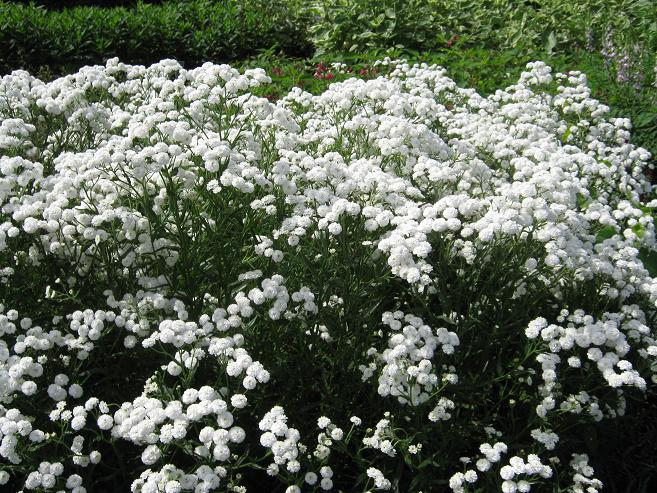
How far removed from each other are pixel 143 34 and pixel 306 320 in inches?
307

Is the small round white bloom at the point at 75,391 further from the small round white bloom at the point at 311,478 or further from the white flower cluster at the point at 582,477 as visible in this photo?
the white flower cluster at the point at 582,477

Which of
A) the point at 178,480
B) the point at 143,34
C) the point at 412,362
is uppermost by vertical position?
the point at 412,362

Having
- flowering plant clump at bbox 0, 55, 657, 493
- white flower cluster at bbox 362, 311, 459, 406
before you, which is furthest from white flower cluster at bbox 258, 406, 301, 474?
white flower cluster at bbox 362, 311, 459, 406

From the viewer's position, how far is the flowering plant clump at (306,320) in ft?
9.73

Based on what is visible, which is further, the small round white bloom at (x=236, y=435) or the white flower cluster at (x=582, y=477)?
the white flower cluster at (x=582, y=477)

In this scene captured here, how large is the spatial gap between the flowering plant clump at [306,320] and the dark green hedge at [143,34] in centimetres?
553

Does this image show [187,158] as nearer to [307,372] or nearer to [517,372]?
[307,372]

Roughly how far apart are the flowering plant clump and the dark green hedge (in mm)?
5525

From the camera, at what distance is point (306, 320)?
3.20m

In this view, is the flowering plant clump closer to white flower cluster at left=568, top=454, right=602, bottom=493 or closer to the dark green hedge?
white flower cluster at left=568, top=454, right=602, bottom=493

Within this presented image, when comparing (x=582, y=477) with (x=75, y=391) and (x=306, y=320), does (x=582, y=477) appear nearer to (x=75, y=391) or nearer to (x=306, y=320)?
(x=306, y=320)

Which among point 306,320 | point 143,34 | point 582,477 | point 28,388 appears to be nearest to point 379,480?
point 306,320

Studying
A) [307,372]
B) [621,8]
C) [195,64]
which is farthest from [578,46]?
[307,372]

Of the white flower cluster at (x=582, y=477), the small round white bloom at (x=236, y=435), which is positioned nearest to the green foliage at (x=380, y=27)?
the white flower cluster at (x=582, y=477)
